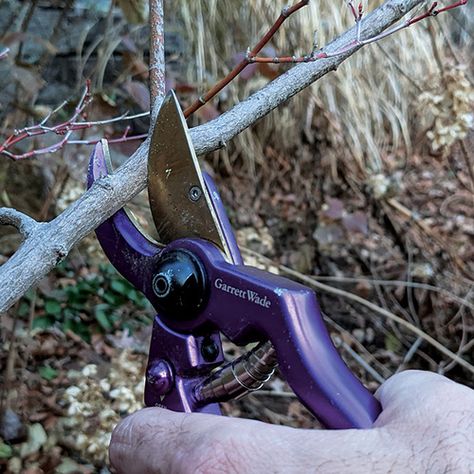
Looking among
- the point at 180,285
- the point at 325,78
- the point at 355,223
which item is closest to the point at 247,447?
Result: the point at 180,285

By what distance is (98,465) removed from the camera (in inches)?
72.1

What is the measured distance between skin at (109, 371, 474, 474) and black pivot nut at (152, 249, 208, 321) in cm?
16

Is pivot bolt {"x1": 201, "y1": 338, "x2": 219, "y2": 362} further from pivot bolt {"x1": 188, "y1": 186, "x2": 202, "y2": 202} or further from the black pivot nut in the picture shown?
pivot bolt {"x1": 188, "y1": 186, "x2": 202, "y2": 202}

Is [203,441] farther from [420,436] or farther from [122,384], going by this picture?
[122,384]

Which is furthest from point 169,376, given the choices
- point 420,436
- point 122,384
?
point 122,384

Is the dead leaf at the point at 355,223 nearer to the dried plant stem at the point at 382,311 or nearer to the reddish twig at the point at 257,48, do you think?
the dried plant stem at the point at 382,311

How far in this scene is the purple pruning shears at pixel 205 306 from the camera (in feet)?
2.56

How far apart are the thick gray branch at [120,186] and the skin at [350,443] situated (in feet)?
0.81

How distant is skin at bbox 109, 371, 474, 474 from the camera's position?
67 centimetres

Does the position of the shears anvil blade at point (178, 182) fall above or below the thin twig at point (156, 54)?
below

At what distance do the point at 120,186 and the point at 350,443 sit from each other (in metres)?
0.43

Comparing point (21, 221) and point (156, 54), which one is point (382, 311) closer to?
point (156, 54)

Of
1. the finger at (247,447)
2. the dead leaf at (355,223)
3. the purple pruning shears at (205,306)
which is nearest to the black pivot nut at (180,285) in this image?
the purple pruning shears at (205,306)

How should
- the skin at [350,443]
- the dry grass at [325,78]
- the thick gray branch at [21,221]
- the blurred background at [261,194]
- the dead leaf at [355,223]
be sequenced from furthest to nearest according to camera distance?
the dry grass at [325,78] < the dead leaf at [355,223] < the blurred background at [261,194] < the thick gray branch at [21,221] < the skin at [350,443]
